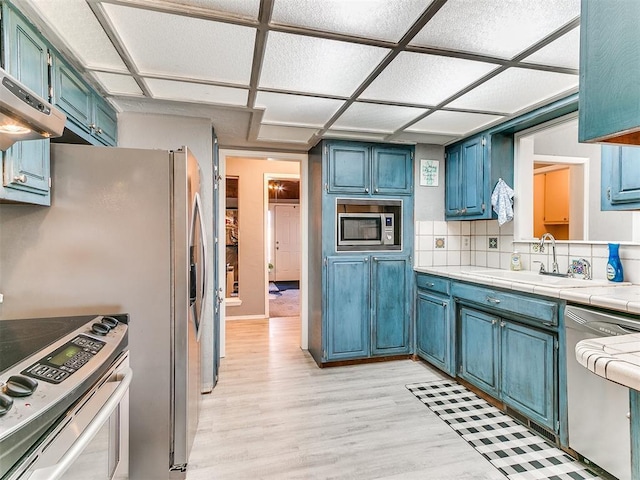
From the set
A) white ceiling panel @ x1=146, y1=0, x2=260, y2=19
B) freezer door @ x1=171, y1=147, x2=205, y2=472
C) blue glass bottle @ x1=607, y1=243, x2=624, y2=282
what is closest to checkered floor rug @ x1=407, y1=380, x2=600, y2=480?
blue glass bottle @ x1=607, y1=243, x2=624, y2=282

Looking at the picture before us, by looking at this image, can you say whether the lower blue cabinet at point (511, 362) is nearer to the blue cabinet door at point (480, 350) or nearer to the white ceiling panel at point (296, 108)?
the blue cabinet door at point (480, 350)

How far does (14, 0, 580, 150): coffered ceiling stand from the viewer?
1.35 m

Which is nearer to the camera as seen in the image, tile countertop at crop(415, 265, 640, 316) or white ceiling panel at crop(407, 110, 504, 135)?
tile countertop at crop(415, 265, 640, 316)

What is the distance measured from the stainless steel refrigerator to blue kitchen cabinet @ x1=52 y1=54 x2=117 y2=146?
0.30 metres

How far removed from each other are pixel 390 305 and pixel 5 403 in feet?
9.64

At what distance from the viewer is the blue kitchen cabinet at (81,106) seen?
65.1 inches

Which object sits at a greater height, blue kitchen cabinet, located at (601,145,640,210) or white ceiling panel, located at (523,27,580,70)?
white ceiling panel, located at (523,27,580,70)

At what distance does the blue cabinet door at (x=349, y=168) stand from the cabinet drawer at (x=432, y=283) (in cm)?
100

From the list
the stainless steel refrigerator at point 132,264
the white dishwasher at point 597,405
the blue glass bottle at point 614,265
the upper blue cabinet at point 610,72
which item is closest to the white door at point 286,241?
the stainless steel refrigerator at point 132,264

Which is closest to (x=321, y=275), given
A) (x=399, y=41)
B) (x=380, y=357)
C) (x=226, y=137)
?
(x=380, y=357)

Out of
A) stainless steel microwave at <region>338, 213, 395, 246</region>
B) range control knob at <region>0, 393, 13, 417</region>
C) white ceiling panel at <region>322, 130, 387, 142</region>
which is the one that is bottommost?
range control knob at <region>0, 393, 13, 417</region>

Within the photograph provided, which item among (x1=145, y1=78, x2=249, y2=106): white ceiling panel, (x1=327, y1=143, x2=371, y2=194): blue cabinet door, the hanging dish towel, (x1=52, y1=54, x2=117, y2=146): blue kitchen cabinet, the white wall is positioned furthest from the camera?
(x1=327, y1=143, x2=371, y2=194): blue cabinet door

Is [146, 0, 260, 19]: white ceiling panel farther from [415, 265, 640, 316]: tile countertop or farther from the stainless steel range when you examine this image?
[415, 265, 640, 316]: tile countertop

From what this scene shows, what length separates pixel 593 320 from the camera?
170 centimetres
